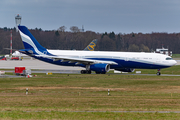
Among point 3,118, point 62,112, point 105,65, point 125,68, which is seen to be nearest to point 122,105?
point 62,112

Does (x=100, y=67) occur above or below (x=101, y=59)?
below

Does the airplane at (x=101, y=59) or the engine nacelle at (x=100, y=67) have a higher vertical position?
the airplane at (x=101, y=59)

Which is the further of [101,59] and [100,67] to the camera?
[101,59]

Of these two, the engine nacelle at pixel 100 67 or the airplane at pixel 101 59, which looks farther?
the engine nacelle at pixel 100 67

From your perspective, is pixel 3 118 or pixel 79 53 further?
pixel 79 53

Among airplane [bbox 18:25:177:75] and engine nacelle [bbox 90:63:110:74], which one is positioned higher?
airplane [bbox 18:25:177:75]

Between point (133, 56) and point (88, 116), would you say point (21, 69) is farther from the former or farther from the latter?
point (88, 116)

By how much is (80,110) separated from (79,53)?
41.2 meters

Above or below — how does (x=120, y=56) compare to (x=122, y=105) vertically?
above

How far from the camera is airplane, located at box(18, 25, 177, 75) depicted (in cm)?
5688

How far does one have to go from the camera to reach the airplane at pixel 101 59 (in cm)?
5688

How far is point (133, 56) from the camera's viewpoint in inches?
2271

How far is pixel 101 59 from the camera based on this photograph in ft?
195

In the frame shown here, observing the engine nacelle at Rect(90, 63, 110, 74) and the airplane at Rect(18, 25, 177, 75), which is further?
the engine nacelle at Rect(90, 63, 110, 74)
